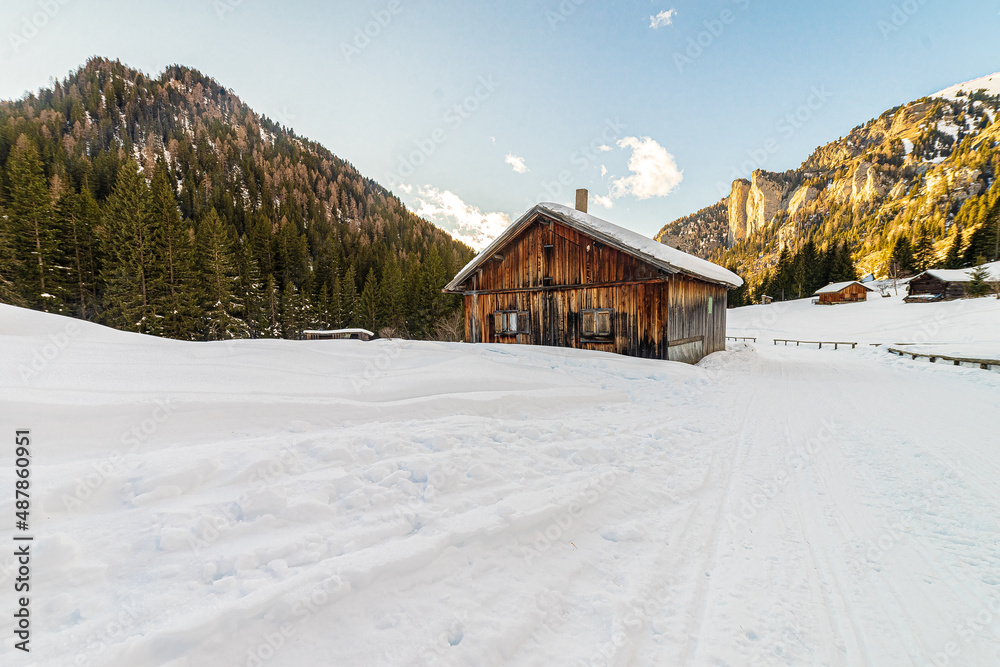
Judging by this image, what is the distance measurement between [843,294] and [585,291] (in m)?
61.0

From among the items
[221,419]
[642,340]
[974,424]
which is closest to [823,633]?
[221,419]

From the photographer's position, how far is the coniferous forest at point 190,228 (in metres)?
27.2

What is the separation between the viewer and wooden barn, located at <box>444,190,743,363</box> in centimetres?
1308

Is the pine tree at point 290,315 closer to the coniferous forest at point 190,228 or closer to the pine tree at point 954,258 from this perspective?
the coniferous forest at point 190,228

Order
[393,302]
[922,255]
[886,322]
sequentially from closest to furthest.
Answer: [886,322] → [393,302] → [922,255]

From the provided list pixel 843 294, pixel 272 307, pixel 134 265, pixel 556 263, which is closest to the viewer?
pixel 556 263

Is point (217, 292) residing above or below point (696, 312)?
above

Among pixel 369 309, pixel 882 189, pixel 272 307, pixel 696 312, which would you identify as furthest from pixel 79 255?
pixel 882 189

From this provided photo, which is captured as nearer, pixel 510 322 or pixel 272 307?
pixel 510 322

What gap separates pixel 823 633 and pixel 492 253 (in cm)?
1486

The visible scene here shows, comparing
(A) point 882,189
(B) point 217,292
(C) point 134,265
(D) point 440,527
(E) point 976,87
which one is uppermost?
(E) point 976,87

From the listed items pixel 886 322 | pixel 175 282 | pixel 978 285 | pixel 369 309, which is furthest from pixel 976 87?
pixel 175 282

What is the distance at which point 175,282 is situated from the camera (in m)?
27.9

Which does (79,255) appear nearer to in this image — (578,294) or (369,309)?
(369,309)
